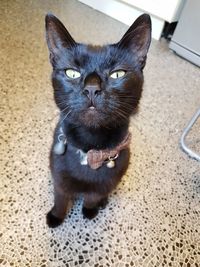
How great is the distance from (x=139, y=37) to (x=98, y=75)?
161 mm

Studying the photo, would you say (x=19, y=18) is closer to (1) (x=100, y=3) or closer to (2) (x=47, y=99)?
(1) (x=100, y=3)

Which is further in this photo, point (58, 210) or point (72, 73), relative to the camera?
point (58, 210)

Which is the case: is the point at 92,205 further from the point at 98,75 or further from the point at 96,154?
the point at 98,75

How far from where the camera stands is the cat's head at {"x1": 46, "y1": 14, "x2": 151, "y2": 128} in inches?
25.4

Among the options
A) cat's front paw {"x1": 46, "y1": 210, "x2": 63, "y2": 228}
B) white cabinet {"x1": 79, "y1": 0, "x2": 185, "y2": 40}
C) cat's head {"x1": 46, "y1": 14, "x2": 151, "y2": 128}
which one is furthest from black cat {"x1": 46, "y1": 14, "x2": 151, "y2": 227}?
white cabinet {"x1": 79, "y1": 0, "x2": 185, "y2": 40}

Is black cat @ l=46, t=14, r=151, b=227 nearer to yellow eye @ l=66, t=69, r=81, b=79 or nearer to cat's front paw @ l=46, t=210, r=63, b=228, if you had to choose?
yellow eye @ l=66, t=69, r=81, b=79

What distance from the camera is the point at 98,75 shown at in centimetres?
65

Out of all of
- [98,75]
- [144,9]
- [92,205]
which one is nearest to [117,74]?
[98,75]

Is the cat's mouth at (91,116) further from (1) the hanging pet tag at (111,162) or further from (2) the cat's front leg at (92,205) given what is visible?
(2) the cat's front leg at (92,205)

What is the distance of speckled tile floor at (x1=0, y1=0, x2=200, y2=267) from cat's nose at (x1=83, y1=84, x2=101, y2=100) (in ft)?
1.74

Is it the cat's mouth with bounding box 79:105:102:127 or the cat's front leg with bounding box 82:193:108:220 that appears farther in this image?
the cat's front leg with bounding box 82:193:108:220

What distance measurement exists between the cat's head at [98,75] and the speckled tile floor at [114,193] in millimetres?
442

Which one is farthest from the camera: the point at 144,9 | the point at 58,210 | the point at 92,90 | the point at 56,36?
the point at 144,9

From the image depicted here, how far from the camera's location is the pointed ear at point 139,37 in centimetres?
69
